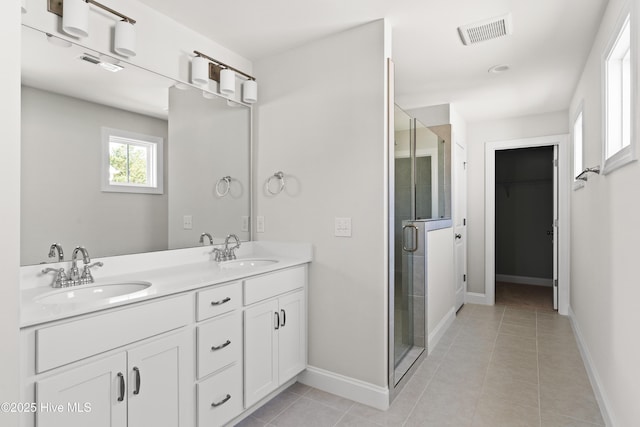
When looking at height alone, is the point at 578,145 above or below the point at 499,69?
below

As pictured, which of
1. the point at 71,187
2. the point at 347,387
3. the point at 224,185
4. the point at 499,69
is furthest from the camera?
the point at 499,69

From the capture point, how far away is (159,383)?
1.56 meters

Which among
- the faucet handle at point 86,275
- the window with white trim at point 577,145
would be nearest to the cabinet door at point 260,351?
the faucet handle at point 86,275

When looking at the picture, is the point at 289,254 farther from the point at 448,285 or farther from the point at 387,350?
the point at 448,285

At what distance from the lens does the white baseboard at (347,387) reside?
A: 2.20 m

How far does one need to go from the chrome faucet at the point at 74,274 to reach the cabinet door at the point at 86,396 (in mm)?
504

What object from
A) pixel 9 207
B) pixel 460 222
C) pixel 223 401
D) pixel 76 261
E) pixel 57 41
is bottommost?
pixel 223 401

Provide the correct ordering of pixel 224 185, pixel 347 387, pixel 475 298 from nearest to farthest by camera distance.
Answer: pixel 347 387 → pixel 224 185 → pixel 475 298

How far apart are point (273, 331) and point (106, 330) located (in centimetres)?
103

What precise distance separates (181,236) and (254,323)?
78 centimetres

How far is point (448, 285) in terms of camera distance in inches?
145

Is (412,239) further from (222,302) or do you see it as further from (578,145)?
(578,145)

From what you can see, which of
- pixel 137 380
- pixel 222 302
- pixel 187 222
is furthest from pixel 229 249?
pixel 137 380

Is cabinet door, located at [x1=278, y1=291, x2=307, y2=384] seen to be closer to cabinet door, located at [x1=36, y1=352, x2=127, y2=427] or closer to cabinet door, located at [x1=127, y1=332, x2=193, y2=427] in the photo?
cabinet door, located at [x1=127, y1=332, x2=193, y2=427]
